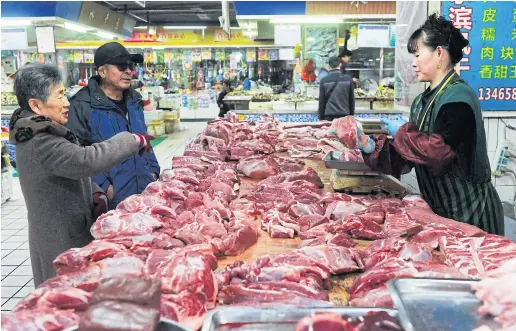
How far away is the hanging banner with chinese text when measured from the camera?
5.54 metres

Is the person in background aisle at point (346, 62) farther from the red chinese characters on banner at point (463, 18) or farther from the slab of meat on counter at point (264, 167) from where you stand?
the slab of meat on counter at point (264, 167)

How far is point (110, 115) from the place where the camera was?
4.27m

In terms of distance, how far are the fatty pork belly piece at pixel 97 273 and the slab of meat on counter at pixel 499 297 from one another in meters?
1.37

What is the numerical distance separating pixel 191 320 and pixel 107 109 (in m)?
2.85

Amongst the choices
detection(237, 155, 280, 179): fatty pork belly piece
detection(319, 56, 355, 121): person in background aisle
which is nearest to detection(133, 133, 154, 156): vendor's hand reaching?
detection(237, 155, 280, 179): fatty pork belly piece

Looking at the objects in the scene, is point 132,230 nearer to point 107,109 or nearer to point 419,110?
point 107,109

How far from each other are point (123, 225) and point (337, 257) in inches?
48.0

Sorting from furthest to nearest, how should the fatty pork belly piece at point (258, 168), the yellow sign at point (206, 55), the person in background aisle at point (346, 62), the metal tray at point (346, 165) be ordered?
the yellow sign at point (206, 55) → the person in background aisle at point (346, 62) → the fatty pork belly piece at point (258, 168) → the metal tray at point (346, 165)

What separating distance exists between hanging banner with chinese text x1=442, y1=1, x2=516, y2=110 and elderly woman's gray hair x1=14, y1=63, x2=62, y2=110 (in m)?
4.37

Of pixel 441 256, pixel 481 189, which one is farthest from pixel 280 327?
pixel 481 189

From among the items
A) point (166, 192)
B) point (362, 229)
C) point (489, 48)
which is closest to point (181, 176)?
point (166, 192)

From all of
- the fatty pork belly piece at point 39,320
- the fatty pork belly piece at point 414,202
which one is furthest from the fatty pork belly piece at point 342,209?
the fatty pork belly piece at point 39,320

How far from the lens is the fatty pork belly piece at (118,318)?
48.5 inches

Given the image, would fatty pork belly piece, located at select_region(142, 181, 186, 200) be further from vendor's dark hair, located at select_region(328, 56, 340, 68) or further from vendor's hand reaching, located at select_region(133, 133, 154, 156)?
vendor's dark hair, located at select_region(328, 56, 340, 68)
